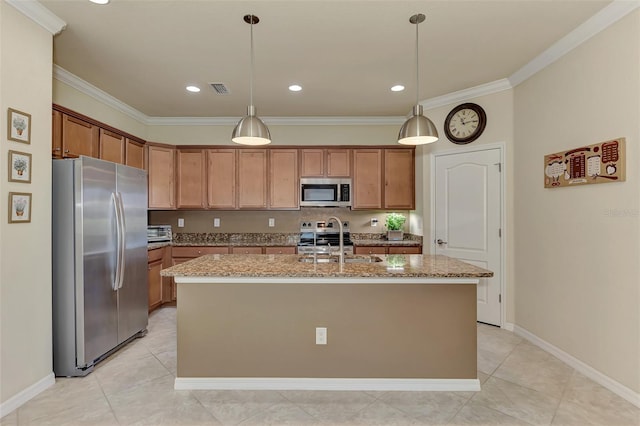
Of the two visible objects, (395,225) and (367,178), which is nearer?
(367,178)

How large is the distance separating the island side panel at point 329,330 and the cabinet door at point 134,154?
2507 millimetres

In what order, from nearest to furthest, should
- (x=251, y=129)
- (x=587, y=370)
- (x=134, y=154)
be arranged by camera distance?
(x=251, y=129) → (x=587, y=370) → (x=134, y=154)

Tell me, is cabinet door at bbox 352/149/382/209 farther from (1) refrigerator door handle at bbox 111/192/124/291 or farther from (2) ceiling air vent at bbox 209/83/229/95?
(1) refrigerator door handle at bbox 111/192/124/291

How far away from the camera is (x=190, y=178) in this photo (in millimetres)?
4863

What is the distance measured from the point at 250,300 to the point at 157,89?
2897mm

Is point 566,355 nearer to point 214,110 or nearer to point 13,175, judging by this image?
point 13,175

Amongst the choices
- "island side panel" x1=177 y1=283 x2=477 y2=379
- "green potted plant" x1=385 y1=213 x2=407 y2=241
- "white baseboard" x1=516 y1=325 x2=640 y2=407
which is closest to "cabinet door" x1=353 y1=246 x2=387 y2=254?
"green potted plant" x1=385 y1=213 x2=407 y2=241

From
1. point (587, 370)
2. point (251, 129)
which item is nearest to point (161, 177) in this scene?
point (251, 129)

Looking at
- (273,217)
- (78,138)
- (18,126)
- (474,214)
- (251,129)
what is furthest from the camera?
(273,217)

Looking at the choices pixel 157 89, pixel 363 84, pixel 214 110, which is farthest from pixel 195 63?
pixel 363 84

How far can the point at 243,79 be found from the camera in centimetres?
362

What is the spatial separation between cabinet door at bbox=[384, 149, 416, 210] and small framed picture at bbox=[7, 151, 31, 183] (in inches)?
155

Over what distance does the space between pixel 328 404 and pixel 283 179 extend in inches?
127

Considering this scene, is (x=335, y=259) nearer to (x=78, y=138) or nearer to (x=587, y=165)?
(x=587, y=165)
